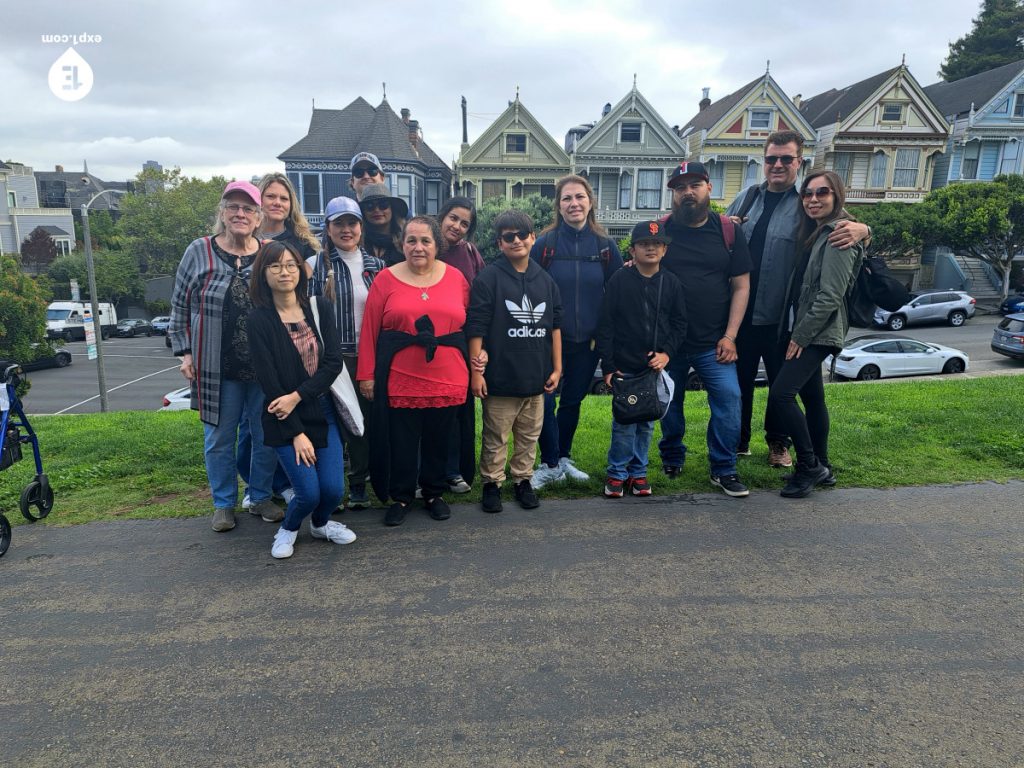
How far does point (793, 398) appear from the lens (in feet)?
15.5

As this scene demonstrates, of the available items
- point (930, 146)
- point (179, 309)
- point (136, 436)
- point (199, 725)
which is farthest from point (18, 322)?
point (930, 146)

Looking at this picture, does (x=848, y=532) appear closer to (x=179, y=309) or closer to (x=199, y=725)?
(x=199, y=725)

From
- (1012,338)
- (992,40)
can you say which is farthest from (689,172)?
(992,40)

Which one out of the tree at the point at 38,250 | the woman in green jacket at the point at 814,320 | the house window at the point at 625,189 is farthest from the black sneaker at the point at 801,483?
the tree at the point at 38,250

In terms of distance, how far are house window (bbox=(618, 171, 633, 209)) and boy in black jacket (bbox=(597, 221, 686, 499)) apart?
3310 centimetres

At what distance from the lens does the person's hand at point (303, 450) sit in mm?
3809

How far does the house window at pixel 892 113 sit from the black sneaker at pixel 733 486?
131 ft

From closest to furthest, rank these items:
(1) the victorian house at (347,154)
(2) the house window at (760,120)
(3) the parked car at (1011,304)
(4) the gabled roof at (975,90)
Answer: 1. (3) the parked car at (1011,304)
2. (1) the victorian house at (347,154)
3. (2) the house window at (760,120)
4. (4) the gabled roof at (975,90)

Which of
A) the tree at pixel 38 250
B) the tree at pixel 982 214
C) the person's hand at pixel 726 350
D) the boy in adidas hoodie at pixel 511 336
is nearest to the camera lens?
the boy in adidas hoodie at pixel 511 336

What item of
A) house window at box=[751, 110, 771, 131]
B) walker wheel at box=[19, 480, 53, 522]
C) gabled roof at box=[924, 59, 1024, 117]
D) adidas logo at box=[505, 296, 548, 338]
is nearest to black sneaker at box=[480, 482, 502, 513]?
adidas logo at box=[505, 296, 548, 338]

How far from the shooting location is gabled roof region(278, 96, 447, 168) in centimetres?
3344

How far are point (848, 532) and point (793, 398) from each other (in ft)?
3.50

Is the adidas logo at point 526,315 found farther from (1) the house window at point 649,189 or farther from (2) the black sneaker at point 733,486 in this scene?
(1) the house window at point 649,189

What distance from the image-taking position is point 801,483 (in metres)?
4.70
